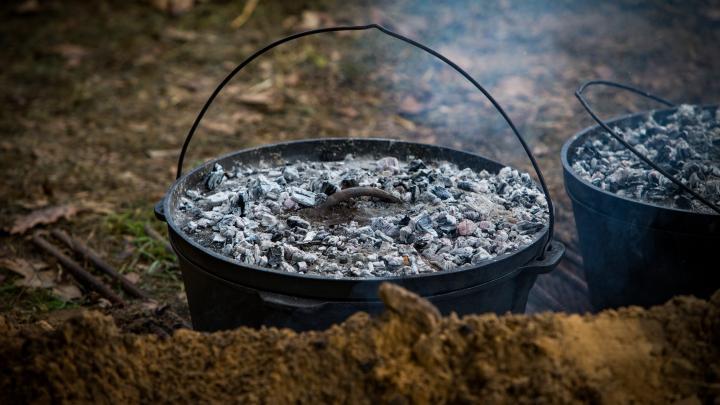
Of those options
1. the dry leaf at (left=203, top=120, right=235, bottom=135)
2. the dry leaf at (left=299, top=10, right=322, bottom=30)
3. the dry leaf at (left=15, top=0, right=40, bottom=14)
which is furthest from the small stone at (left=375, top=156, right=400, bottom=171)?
the dry leaf at (left=15, top=0, right=40, bottom=14)

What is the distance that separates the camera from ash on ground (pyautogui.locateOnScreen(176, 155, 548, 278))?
7.11 ft

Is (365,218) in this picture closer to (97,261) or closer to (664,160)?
(664,160)

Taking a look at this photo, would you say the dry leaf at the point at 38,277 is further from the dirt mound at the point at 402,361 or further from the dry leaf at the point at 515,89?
the dry leaf at the point at 515,89

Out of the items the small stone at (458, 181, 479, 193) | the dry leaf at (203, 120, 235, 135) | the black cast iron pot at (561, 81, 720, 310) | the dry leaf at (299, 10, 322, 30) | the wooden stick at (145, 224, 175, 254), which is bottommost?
the dry leaf at (203, 120, 235, 135)

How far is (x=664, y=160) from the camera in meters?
2.93

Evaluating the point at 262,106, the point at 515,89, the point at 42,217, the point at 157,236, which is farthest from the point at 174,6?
the point at 157,236

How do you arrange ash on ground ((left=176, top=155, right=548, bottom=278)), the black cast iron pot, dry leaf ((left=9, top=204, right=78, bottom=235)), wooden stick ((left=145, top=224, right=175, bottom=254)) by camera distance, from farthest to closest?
dry leaf ((left=9, top=204, right=78, bottom=235))
wooden stick ((left=145, top=224, right=175, bottom=254))
the black cast iron pot
ash on ground ((left=176, top=155, right=548, bottom=278))

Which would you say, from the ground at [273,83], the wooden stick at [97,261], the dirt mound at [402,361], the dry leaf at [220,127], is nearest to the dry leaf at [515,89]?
the ground at [273,83]

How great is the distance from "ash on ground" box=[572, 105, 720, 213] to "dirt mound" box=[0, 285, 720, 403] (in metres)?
0.84

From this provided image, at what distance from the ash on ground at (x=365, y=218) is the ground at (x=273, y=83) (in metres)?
1.42

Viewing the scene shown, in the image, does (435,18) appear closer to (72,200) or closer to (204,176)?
(72,200)

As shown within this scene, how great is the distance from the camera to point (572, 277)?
3473mm

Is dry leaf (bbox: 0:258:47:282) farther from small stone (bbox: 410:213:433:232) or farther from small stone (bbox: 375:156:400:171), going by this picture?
small stone (bbox: 410:213:433:232)

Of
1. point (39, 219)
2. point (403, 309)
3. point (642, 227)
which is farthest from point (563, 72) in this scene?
point (403, 309)
